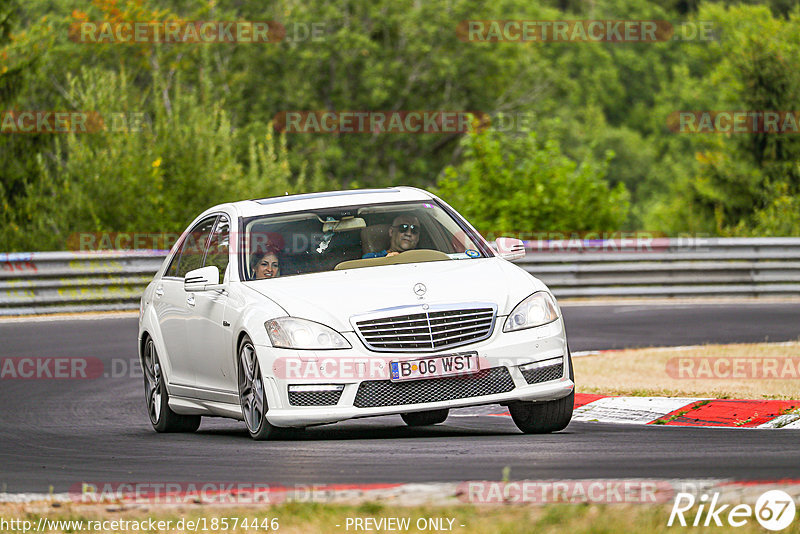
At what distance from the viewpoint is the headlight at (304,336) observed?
8.31 metres

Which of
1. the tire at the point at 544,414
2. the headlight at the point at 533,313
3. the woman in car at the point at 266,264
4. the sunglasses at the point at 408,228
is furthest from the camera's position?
the sunglasses at the point at 408,228

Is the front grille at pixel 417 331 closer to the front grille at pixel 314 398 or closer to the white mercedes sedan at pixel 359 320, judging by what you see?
the white mercedes sedan at pixel 359 320

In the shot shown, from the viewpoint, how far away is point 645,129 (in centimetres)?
8719

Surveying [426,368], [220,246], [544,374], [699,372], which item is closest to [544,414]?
[544,374]

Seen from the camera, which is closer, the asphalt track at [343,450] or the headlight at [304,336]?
the asphalt track at [343,450]

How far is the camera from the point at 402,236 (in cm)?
976

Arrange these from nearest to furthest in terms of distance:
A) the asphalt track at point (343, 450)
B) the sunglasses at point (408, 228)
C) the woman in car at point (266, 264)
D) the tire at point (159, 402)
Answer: the asphalt track at point (343, 450) < the woman in car at point (266, 264) < the sunglasses at point (408, 228) < the tire at point (159, 402)

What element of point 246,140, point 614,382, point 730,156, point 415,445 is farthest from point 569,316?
point 246,140

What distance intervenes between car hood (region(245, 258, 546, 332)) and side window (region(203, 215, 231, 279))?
29.7 inches

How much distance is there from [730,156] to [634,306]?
71.4 ft

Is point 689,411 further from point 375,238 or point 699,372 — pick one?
point 699,372

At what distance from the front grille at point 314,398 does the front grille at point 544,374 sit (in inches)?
44.4

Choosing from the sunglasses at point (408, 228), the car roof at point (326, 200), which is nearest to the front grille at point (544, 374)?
the sunglasses at point (408, 228)

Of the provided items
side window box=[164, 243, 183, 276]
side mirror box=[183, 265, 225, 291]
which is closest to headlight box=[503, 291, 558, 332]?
side mirror box=[183, 265, 225, 291]
